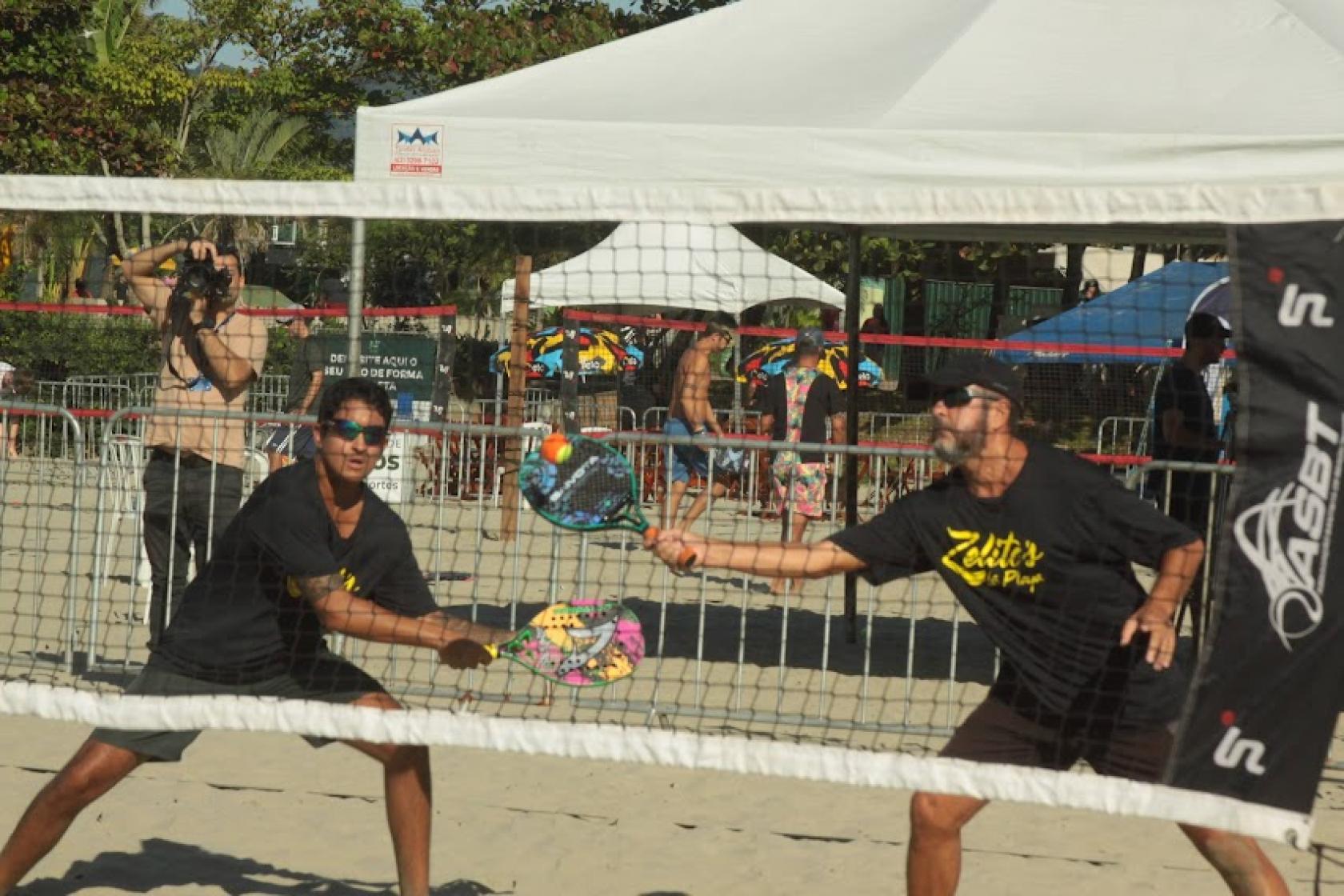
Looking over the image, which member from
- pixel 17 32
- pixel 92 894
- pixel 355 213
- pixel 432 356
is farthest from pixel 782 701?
pixel 17 32

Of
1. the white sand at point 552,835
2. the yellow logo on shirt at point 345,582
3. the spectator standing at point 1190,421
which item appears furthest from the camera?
the spectator standing at point 1190,421

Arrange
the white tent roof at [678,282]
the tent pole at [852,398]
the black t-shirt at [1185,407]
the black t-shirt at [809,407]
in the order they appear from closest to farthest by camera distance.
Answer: the black t-shirt at [1185,407], the tent pole at [852,398], the black t-shirt at [809,407], the white tent roof at [678,282]

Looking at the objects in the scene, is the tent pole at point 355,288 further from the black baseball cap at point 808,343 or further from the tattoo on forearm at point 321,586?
the black baseball cap at point 808,343

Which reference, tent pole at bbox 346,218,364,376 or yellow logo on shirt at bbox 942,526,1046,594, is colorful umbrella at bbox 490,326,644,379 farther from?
yellow logo on shirt at bbox 942,526,1046,594

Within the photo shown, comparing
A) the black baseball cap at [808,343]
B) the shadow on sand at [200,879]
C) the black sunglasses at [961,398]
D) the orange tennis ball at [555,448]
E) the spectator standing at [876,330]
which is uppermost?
the spectator standing at [876,330]

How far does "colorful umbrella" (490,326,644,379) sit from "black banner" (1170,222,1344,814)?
12.3 meters

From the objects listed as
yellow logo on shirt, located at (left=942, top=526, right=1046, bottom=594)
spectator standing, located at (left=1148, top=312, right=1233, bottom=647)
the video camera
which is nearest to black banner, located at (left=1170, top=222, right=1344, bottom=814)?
yellow logo on shirt, located at (left=942, top=526, right=1046, bottom=594)

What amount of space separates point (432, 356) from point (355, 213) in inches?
307

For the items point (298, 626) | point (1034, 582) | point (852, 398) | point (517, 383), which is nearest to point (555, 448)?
point (298, 626)

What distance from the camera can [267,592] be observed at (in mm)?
4480

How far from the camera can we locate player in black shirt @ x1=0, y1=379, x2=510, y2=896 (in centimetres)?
434

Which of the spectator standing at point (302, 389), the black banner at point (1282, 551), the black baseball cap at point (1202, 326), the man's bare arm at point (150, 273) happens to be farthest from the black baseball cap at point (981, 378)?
the spectator standing at point (302, 389)

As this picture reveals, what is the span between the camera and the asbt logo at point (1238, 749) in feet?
12.2

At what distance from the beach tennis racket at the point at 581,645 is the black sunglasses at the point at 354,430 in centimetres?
63
